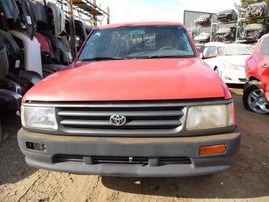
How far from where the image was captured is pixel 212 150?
6.84ft

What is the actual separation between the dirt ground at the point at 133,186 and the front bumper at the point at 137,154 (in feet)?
1.88

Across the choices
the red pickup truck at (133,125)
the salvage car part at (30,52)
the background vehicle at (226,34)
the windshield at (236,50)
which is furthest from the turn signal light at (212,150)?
the background vehicle at (226,34)

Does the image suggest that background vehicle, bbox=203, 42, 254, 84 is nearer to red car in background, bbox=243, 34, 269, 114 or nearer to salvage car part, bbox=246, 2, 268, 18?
red car in background, bbox=243, 34, 269, 114

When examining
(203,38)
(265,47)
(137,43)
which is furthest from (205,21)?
(137,43)

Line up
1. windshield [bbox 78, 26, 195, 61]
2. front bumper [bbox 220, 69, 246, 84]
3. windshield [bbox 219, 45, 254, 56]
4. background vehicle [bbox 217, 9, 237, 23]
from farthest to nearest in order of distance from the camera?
background vehicle [bbox 217, 9, 237, 23] → windshield [bbox 219, 45, 254, 56] → front bumper [bbox 220, 69, 246, 84] → windshield [bbox 78, 26, 195, 61]

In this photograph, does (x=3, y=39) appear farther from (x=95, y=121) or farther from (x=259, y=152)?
(x=259, y=152)

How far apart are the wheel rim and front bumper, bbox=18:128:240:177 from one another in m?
3.61

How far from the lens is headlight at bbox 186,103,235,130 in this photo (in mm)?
2062

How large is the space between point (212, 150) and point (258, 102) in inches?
153

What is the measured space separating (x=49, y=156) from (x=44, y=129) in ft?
0.74

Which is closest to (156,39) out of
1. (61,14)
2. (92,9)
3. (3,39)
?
(3,39)

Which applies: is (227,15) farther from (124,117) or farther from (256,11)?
(124,117)

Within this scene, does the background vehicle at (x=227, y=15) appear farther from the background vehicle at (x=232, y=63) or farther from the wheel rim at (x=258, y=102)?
the wheel rim at (x=258, y=102)

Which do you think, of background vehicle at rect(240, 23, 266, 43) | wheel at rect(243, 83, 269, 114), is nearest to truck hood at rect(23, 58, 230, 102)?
wheel at rect(243, 83, 269, 114)
